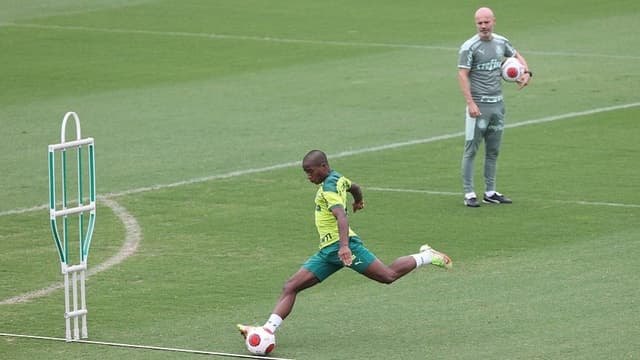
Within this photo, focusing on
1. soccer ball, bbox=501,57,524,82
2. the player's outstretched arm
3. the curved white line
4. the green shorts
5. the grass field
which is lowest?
the curved white line

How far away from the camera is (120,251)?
16.6 meters

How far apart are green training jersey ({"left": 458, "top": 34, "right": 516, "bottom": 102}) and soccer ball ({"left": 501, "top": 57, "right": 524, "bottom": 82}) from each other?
174mm

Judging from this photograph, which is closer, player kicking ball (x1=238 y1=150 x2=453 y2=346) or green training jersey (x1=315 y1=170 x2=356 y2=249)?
player kicking ball (x1=238 y1=150 x2=453 y2=346)

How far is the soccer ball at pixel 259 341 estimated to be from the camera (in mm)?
12273

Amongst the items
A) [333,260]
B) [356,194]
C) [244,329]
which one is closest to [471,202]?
[356,194]

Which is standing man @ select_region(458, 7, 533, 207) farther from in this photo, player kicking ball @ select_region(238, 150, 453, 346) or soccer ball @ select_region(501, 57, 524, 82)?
player kicking ball @ select_region(238, 150, 453, 346)

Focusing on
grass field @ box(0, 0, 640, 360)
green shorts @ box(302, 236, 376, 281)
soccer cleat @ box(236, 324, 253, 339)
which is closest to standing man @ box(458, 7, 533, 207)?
grass field @ box(0, 0, 640, 360)

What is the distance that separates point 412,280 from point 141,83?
14.7 m

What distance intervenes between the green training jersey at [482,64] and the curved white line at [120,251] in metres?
4.32

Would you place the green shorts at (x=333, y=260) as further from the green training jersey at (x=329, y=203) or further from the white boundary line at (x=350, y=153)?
the white boundary line at (x=350, y=153)

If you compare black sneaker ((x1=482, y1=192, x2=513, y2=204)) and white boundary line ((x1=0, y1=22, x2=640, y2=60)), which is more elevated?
white boundary line ((x1=0, y1=22, x2=640, y2=60))

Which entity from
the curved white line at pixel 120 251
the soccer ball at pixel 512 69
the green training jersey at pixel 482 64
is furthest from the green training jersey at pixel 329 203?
the soccer ball at pixel 512 69

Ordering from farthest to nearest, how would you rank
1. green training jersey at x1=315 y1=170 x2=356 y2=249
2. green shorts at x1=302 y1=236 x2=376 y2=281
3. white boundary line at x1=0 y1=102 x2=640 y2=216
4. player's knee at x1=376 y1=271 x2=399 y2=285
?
white boundary line at x1=0 y1=102 x2=640 y2=216
player's knee at x1=376 y1=271 x2=399 y2=285
green shorts at x1=302 y1=236 x2=376 y2=281
green training jersey at x1=315 y1=170 x2=356 y2=249

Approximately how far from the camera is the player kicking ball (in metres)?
12.5
